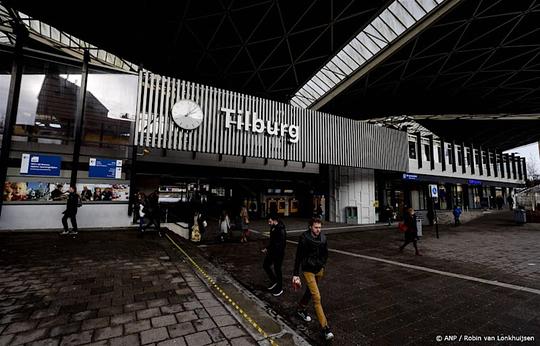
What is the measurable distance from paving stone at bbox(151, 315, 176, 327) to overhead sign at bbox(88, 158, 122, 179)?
10312mm

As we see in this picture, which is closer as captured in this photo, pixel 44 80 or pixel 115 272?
pixel 115 272

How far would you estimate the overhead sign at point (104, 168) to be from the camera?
11008 millimetres

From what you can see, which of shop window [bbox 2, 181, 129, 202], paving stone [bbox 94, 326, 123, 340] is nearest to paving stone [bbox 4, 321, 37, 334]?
paving stone [bbox 94, 326, 123, 340]

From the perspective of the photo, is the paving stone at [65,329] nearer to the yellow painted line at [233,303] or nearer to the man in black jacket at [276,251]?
the yellow painted line at [233,303]

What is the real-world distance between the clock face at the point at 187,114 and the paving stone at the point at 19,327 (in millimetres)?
9431

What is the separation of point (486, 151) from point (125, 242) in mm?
43483

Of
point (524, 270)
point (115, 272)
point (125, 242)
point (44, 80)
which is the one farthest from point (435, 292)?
point (44, 80)

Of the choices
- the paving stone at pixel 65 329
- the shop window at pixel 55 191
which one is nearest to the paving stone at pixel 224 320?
the paving stone at pixel 65 329

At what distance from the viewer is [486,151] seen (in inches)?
1267

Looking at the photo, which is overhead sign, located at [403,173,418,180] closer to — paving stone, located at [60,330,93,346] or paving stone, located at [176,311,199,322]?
paving stone, located at [176,311,199,322]

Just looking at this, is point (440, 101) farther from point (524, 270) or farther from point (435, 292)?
point (435, 292)

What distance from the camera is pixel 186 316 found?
3.37 m

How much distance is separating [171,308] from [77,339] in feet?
3.79

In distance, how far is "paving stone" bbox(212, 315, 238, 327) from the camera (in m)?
3.19
